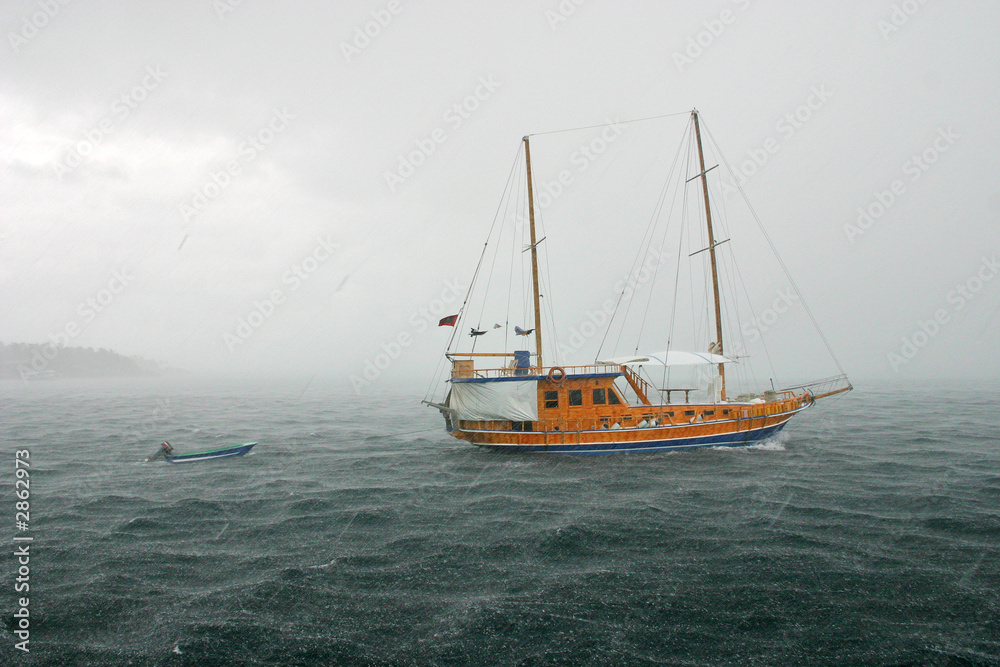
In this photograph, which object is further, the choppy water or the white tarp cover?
the white tarp cover

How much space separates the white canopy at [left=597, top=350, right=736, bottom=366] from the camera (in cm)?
2988

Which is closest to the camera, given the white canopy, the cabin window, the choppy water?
the choppy water

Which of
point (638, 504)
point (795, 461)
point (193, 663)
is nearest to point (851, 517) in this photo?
point (638, 504)

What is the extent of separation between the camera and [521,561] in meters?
14.0

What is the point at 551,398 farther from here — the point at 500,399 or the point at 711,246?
the point at 711,246

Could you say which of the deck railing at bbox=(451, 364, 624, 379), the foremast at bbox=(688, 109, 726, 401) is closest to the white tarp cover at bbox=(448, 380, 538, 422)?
the deck railing at bbox=(451, 364, 624, 379)

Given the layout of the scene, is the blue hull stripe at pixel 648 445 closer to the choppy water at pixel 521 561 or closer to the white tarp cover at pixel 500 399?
the choppy water at pixel 521 561

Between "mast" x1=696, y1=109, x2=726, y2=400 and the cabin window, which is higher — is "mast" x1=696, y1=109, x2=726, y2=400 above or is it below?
above

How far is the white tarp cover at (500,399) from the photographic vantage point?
2826 cm

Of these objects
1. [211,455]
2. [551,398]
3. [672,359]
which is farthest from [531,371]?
[211,455]

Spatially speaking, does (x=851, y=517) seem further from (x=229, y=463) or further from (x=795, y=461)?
(x=229, y=463)

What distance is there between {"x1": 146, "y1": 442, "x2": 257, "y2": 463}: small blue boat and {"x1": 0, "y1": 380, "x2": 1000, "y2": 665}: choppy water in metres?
1.49

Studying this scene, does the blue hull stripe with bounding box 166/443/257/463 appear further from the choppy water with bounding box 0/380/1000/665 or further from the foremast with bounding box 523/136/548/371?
the foremast with bounding box 523/136/548/371

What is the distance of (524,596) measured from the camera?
11.9 metres
